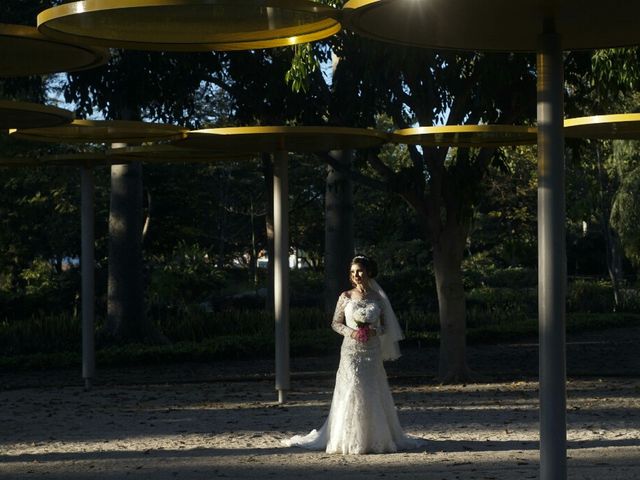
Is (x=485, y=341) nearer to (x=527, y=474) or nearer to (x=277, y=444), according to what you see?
(x=277, y=444)

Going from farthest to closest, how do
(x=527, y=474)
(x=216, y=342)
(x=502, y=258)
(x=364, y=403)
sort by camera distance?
(x=502, y=258) < (x=216, y=342) < (x=364, y=403) < (x=527, y=474)

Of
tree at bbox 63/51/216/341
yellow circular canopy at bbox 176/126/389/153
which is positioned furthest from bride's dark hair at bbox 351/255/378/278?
tree at bbox 63/51/216/341

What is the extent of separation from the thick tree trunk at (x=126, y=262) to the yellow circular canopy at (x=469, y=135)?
8.48 meters

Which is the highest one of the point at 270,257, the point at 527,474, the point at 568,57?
the point at 568,57

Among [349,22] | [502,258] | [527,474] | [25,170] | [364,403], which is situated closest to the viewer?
[349,22]

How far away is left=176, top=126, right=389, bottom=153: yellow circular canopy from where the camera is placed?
13672mm

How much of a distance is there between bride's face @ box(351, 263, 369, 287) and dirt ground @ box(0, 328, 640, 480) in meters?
1.53

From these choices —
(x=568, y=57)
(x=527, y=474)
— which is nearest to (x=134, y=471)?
(x=527, y=474)

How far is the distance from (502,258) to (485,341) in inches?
809

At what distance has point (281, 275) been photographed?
619 inches

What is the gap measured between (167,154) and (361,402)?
6.39m

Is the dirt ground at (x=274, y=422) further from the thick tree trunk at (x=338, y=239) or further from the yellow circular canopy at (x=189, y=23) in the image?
the yellow circular canopy at (x=189, y=23)

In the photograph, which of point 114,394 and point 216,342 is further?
point 216,342

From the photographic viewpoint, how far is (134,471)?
10320mm
